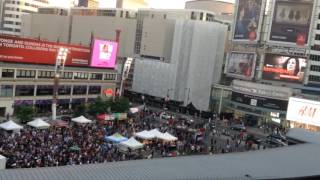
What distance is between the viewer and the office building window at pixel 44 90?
61.7m

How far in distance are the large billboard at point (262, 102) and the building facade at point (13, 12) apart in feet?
311

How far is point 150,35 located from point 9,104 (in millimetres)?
49278

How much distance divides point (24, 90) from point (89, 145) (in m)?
24.9

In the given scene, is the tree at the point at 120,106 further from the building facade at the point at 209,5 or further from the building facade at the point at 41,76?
the building facade at the point at 209,5

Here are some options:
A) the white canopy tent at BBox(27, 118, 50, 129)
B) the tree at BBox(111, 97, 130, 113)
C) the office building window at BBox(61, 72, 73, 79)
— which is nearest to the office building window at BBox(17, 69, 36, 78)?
the office building window at BBox(61, 72, 73, 79)

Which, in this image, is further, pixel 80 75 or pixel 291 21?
pixel 291 21

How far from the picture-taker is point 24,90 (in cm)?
5966

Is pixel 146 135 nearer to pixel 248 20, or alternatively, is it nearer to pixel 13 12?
pixel 248 20

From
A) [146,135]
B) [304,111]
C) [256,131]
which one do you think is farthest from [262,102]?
[146,135]

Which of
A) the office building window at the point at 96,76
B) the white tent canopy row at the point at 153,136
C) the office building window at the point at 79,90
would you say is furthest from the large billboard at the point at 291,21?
the white tent canopy row at the point at 153,136

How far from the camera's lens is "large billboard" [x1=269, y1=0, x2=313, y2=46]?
7519cm

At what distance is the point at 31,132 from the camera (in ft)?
131

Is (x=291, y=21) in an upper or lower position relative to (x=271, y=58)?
upper

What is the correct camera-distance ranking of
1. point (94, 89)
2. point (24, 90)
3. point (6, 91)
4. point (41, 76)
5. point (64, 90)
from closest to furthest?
point (6, 91) < point (24, 90) < point (41, 76) < point (64, 90) < point (94, 89)
